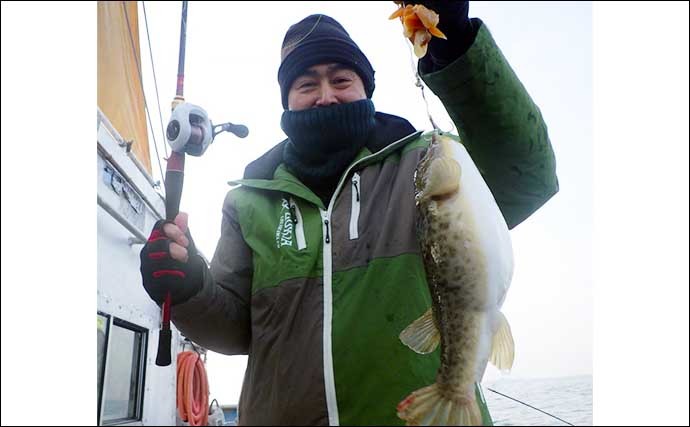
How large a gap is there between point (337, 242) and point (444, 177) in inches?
20.4

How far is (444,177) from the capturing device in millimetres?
1314

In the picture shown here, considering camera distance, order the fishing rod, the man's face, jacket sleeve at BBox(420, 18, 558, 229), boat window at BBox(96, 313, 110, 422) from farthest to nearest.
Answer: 1. boat window at BBox(96, 313, 110, 422)
2. the man's face
3. the fishing rod
4. jacket sleeve at BBox(420, 18, 558, 229)

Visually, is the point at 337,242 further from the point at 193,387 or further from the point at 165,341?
the point at 193,387

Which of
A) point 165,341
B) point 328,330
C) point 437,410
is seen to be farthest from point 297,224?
point 437,410

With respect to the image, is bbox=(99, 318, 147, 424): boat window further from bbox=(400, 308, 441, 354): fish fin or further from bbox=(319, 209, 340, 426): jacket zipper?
bbox=(400, 308, 441, 354): fish fin

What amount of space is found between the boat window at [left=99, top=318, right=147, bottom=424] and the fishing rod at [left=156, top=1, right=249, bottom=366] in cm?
343

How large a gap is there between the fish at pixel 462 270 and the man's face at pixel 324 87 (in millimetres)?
784

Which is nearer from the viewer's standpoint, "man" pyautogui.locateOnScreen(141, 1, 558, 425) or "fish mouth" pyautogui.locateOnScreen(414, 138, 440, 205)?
"fish mouth" pyautogui.locateOnScreen(414, 138, 440, 205)

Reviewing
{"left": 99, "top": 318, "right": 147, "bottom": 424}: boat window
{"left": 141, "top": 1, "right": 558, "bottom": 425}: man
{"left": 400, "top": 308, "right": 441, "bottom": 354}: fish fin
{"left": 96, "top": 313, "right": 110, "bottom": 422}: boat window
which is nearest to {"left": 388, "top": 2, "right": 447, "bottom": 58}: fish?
{"left": 141, "top": 1, "right": 558, "bottom": 425}: man

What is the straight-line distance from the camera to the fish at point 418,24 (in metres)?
1.22

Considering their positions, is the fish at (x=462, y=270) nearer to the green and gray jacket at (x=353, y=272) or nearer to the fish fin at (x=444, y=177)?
the fish fin at (x=444, y=177)

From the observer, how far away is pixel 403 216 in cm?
171

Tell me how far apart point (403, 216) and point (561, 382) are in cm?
67

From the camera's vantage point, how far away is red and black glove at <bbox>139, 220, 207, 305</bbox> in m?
1.60
